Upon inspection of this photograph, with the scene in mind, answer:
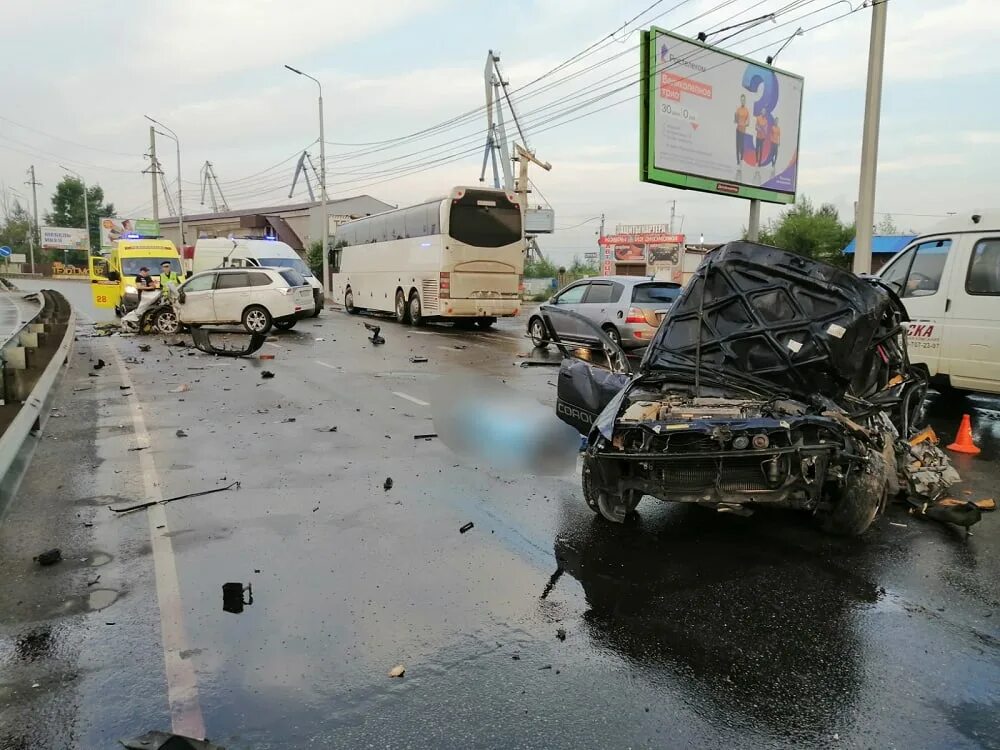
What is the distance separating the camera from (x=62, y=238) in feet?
291

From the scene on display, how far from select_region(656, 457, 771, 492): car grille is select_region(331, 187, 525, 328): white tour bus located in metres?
17.1

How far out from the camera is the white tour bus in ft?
67.9

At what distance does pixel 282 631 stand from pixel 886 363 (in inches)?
182

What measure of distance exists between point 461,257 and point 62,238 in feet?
289

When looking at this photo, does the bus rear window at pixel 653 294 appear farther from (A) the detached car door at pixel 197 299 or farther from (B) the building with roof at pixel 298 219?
(B) the building with roof at pixel 298 219

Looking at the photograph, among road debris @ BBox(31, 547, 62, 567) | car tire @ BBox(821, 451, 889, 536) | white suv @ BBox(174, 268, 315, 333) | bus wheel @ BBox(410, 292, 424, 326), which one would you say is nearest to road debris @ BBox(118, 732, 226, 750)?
road debris @ BBox(31, 547, 62, 567)

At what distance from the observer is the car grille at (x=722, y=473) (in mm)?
4234

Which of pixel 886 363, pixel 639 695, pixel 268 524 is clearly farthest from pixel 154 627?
pixel 886 363

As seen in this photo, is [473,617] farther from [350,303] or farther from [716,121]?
[350,303]

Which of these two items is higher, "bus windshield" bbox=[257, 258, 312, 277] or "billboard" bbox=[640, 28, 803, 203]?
"billboard" bbox=[640, 28, 803, 203]

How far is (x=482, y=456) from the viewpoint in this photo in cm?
696

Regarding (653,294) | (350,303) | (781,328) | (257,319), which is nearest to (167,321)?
(257,319)

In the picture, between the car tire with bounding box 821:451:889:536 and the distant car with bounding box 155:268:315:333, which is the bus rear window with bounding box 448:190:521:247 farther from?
the car tire with bounding box 821:451:889:536

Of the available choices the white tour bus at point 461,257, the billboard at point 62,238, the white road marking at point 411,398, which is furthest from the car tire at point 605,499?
the billboard at point 62,238
